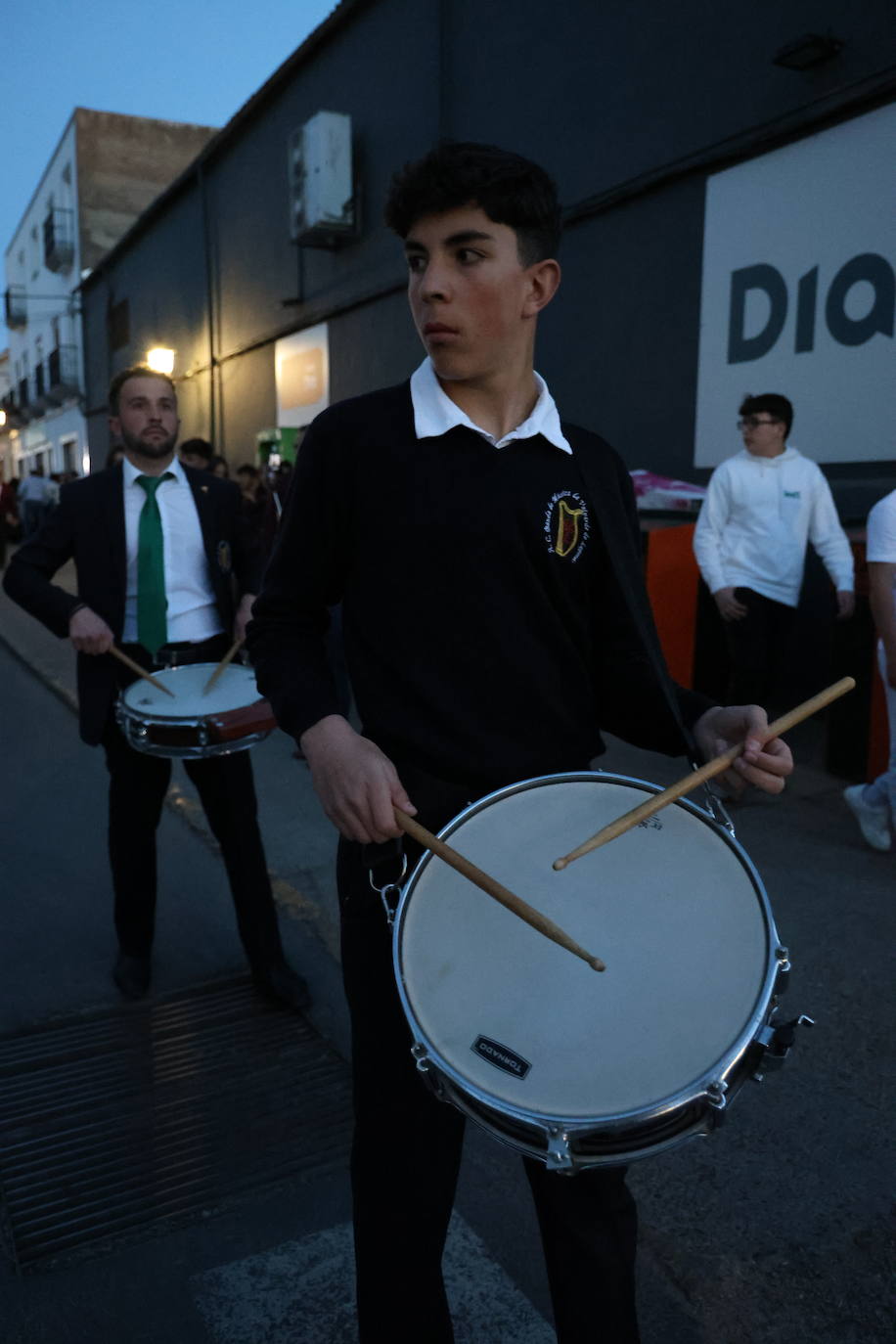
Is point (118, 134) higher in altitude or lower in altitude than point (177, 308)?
higher

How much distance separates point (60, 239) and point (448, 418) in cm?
3093

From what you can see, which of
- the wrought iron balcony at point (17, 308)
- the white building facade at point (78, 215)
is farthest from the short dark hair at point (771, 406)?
the wrought iron balcony at point (17, 308)

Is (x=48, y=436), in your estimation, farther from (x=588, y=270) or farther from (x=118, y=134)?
(x=588, y=270)

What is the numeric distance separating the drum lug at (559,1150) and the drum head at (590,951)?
35 mm

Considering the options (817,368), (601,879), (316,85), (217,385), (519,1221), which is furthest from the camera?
(217,385)

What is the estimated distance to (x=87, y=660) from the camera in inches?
134

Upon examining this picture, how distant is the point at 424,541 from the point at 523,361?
36 cm

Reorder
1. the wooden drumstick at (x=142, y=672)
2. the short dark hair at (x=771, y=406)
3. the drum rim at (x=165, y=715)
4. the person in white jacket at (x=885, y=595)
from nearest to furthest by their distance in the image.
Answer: the drum rim at (x=165, y=715)
the wooden drumstick at (x=142, y=672)
the person in white jacket at (x=885, y=595)
the short dark hair at (x=771, y=406)

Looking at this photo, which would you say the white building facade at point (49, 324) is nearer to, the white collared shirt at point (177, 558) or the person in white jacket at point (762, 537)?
the person in white jacket at point (762, 537)

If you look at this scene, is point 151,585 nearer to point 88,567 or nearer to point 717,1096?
point 88,567

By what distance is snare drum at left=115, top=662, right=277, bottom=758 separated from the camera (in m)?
3.06

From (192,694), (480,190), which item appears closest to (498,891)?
(480,190)

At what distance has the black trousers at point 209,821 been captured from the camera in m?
3.37

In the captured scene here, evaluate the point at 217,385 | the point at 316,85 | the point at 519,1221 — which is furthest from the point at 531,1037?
the point at 217,385
